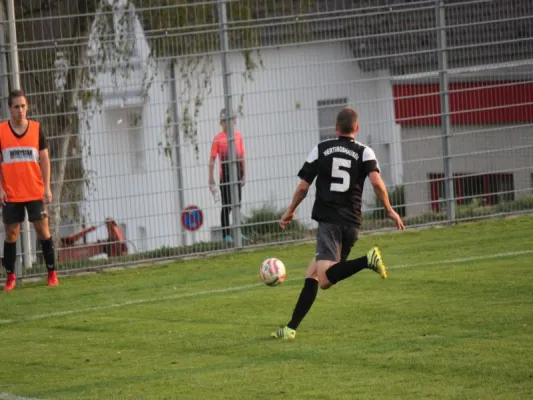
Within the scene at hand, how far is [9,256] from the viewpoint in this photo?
48.0 feet

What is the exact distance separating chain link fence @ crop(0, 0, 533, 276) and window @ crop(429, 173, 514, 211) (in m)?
0.02

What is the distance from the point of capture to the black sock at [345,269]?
9953mm

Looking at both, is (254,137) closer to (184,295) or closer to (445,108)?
(445,108)

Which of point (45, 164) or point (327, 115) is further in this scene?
point (327, 115)

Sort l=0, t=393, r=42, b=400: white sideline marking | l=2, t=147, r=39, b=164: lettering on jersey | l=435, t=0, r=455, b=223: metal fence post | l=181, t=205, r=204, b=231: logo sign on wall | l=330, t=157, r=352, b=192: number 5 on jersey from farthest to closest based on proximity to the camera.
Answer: l=435, t=0, r=455, b=223: metal fence post, l=181, t=205, r=204, b=231: logo sign on wall, l=2, t=147, r=39, b=164: lettering on jersey, l=330, t=157, r=352, b=192: number 5 on jersey, l=0, t=393, r=42, b=400: white sideline marking

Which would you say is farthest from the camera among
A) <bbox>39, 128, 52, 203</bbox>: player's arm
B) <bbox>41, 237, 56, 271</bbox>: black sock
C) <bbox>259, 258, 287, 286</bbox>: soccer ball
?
<bbox>41, 237, 56, 271</bbox>: black sock

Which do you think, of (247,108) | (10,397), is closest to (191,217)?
(247,108)

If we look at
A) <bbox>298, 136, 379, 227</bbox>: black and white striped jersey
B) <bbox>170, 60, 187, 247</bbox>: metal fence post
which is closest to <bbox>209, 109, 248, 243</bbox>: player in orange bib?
<bbox>170, 60, 187, 247</bbox>: metal fence post

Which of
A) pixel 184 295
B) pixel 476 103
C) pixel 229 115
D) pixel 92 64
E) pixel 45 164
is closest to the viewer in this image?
pixel 184 295

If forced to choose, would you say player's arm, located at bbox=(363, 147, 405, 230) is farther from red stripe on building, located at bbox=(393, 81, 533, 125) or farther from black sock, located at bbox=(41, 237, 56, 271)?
red stripe on building, located at bbox=(393, 81, 533, 125)

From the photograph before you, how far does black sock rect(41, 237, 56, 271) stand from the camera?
47.7ft

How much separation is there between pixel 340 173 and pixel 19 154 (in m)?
5.55

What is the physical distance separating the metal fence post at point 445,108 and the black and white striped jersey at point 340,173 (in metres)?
7.39

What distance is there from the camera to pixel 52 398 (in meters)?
8.32
